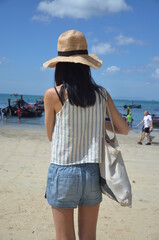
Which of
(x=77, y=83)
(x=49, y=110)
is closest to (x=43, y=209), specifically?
(x=49, y=110)

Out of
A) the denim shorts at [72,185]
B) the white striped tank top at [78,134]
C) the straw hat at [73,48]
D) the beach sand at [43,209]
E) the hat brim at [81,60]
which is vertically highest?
the straw hat at [73,48]

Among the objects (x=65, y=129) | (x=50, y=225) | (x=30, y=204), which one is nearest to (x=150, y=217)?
(x=50, y=225)

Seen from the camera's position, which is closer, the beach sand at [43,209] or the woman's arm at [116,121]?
the woman's arm at [116,121]

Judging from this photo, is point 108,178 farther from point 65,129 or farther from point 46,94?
point 46,94

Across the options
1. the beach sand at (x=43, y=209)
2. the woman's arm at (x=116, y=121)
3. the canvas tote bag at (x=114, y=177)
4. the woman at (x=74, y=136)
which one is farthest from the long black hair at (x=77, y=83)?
the beach sand at (x=43, y=209)

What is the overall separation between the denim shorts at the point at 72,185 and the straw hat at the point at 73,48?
26.5 inches

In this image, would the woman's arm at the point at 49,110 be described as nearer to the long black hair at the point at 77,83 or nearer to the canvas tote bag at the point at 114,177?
the long black hair at the point at 77,83

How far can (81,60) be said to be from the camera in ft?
5.62

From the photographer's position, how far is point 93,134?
1760 mm

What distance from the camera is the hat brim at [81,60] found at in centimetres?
171

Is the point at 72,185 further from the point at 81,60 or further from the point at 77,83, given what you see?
the point at 81,60

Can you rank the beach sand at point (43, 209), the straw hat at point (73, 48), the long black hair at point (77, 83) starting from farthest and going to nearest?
the beach sand at point (43, 209), the straw hat at point (73, 48), the long black hair at point (77, 83)

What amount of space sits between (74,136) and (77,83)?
336mm

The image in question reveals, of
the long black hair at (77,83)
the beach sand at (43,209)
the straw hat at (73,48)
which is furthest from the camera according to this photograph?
the beach sand at (43,209)
